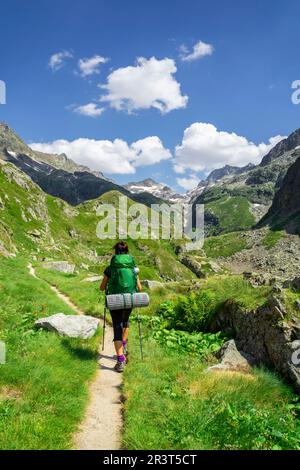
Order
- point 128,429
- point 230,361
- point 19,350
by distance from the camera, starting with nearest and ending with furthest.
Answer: point 128,429
point 19,350
point 230,361

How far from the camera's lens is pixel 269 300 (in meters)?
12.5

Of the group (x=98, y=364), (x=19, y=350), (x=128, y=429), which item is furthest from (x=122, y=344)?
(x=128, y=429)

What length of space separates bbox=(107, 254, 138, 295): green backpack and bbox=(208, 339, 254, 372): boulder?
3.55m

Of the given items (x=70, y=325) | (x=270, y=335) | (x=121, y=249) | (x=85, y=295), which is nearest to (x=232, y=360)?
(x=270, y=335)

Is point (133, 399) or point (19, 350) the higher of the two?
point (19, 350)

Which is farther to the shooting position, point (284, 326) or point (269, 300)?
point (269, 300)

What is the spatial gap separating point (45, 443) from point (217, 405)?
3.68 m

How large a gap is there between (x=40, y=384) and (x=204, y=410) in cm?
377

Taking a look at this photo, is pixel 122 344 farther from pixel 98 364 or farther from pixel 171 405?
pixel 171 405

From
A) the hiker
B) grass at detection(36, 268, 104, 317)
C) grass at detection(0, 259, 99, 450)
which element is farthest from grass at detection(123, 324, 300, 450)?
grass at detection(36, 268, 104, 317)

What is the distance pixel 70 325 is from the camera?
14.3 metres

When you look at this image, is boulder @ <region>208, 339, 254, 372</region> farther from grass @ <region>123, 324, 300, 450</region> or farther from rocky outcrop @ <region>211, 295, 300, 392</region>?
grass @ <region>123, 324, 300, 450</region>

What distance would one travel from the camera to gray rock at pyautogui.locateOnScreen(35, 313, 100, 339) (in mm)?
13711
